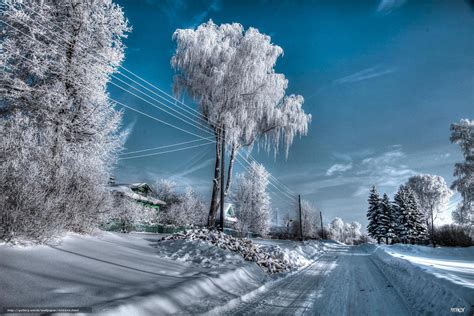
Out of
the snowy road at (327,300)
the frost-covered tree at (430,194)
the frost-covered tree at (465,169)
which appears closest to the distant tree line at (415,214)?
the frost-covered tree at (430,194)

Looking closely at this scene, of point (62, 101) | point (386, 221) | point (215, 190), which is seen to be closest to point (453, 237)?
point (386, 221)

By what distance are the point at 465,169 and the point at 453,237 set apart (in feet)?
51.4

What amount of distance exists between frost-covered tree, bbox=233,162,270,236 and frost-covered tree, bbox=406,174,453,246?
27.1m

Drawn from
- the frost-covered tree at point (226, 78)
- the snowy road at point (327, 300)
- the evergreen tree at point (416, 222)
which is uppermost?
the frost-covered tree at point (226, 78)

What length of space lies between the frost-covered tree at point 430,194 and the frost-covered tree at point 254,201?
88.8 feet

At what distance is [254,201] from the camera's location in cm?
4122

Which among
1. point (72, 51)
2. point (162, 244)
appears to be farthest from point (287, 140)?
point (72, 51)

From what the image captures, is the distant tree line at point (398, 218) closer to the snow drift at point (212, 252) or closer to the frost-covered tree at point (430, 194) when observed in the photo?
the frost-covered tree at point (430, 194)

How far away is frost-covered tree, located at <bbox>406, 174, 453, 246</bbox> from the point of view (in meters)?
42.8

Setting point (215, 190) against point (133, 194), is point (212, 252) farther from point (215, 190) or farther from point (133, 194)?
point (133, 194)

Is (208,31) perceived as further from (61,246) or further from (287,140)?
(61,246)

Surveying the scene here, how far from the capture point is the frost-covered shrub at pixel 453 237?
29297 millimetres

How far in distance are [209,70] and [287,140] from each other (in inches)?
297

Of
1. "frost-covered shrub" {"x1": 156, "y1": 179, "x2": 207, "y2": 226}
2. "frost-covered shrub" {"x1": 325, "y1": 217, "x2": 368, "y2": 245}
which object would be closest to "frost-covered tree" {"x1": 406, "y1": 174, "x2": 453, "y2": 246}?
"frost-covered shrub" {"x1": 156, "y1": 179, "x2": 207, "y2": 226}
